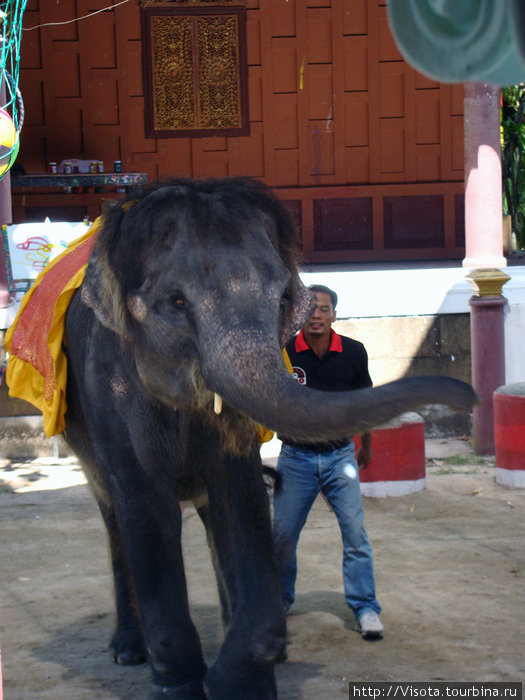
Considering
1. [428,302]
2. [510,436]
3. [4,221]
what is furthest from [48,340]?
[428,302]

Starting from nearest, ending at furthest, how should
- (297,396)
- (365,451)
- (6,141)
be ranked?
1. (297,396)
2. (365,451)
3. (6,141)

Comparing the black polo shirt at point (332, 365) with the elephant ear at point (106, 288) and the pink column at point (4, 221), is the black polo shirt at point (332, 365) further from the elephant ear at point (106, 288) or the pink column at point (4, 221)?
the pink column at point (4, 221)

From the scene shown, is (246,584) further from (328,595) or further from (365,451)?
(328,595)

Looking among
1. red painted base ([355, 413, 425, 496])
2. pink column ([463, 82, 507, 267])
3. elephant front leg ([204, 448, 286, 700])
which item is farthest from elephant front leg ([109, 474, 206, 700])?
pink column ([463, 82, 507, 267])

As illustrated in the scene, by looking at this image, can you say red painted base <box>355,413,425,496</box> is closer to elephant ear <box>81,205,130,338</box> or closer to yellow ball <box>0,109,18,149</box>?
yellow ball <box>0,109,18,149</box>

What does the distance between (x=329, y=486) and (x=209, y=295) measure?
168 centimetres

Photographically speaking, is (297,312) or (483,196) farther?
(483,196)

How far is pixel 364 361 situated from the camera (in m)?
5.04

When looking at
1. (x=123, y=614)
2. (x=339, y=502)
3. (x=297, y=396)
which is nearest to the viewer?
(x=297, y=396)

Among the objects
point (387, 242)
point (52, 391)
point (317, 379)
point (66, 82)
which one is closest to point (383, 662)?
point (317, 379)

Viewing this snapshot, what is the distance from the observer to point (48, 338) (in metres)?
4.59

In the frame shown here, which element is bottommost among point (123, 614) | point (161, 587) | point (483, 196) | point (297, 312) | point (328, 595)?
point (328, 595)

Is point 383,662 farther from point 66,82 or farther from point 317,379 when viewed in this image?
point 66,82

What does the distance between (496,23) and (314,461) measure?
9.88ft
